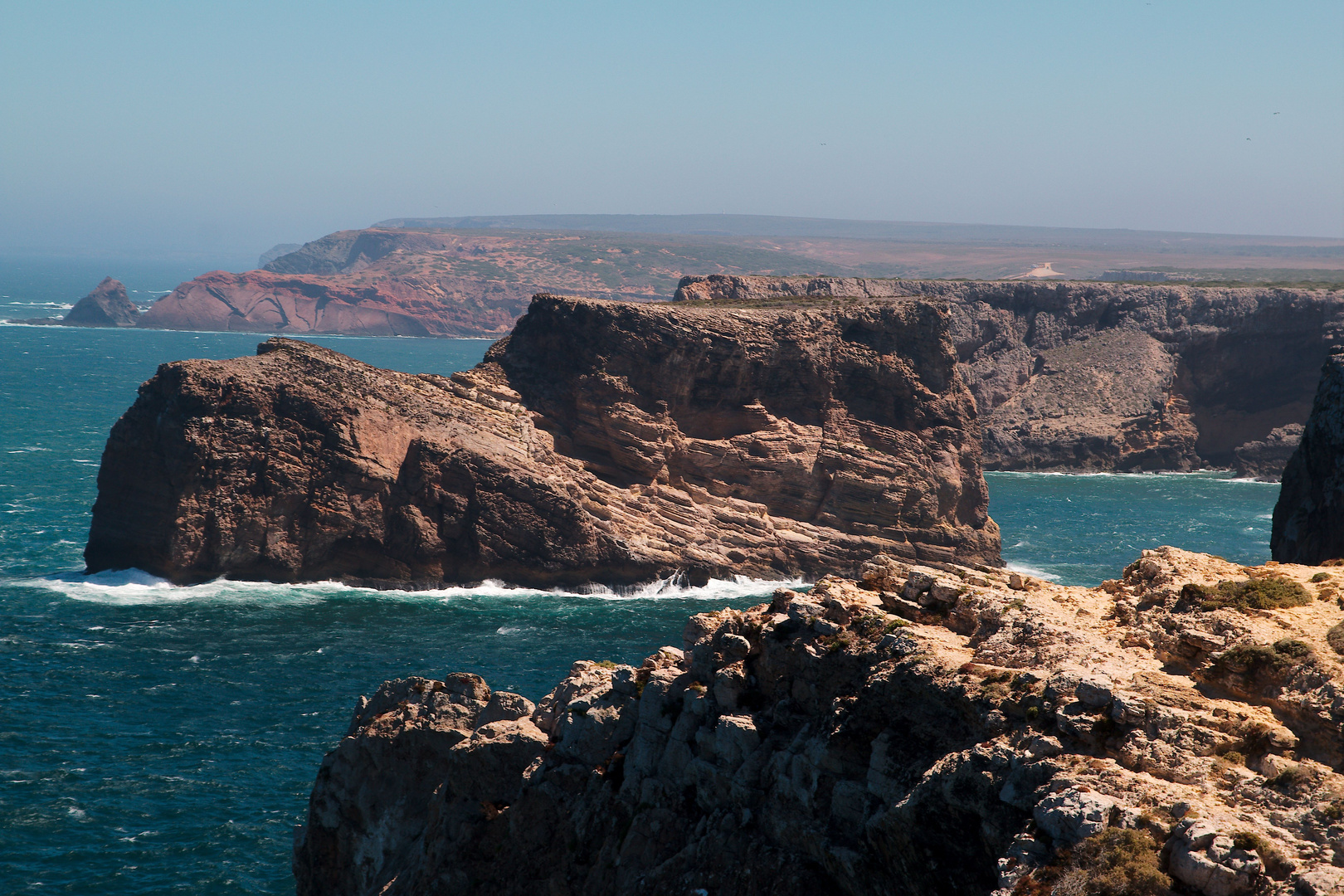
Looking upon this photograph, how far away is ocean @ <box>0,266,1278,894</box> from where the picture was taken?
4341 cm

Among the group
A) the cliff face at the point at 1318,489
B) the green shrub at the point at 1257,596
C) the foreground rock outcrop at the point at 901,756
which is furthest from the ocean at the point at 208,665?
the cliff face at the point at 1318,489

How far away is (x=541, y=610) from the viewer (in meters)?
76.8

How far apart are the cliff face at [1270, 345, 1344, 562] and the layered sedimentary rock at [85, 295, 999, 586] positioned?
41.6 meters

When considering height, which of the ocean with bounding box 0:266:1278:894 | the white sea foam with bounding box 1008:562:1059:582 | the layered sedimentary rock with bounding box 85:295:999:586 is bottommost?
the white sea foam with bounding box 1008:562:1059:582

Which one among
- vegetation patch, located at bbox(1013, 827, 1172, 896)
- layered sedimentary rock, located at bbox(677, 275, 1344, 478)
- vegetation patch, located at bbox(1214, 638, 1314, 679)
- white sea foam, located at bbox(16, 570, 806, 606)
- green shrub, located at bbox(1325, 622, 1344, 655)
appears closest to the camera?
vegetation patch, located at bbox(1013, 827, 1172, 896)

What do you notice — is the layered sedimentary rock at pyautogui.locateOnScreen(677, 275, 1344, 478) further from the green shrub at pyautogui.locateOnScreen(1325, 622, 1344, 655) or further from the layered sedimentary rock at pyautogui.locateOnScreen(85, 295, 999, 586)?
the green shrub at pyautogui.locateOnScreen(1325, 622, 1344, 655)

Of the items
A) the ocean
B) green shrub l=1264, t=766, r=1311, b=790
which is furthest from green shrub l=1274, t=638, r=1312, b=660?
the ocean

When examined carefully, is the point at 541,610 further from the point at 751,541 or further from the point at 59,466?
the point at 59,466

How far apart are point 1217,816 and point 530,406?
239 feet

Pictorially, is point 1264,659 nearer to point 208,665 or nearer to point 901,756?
point 901,756

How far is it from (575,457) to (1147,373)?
3857 inches

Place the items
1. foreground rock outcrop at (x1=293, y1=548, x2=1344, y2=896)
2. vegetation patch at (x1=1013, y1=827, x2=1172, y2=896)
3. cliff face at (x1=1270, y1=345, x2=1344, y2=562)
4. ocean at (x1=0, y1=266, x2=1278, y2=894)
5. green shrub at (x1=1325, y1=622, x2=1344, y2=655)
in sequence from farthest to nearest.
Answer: cliff face at (x1=1270, y1=345, x2=1344, y2=562) < ocean at (x1=0, y1=266, x2=1278, y2=894) < green shrub at (x1=1325, y1=622, x2=1344, y2=655) < foreground rock outcrop at (x1=293, y1=548, x2=1344, y2=896) < vegetation patch at (x1=1013, y1=827, x2=1172, y2=896)

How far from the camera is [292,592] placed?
255 ft

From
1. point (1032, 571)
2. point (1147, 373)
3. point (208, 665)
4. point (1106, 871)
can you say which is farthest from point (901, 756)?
point (1147, 373)
